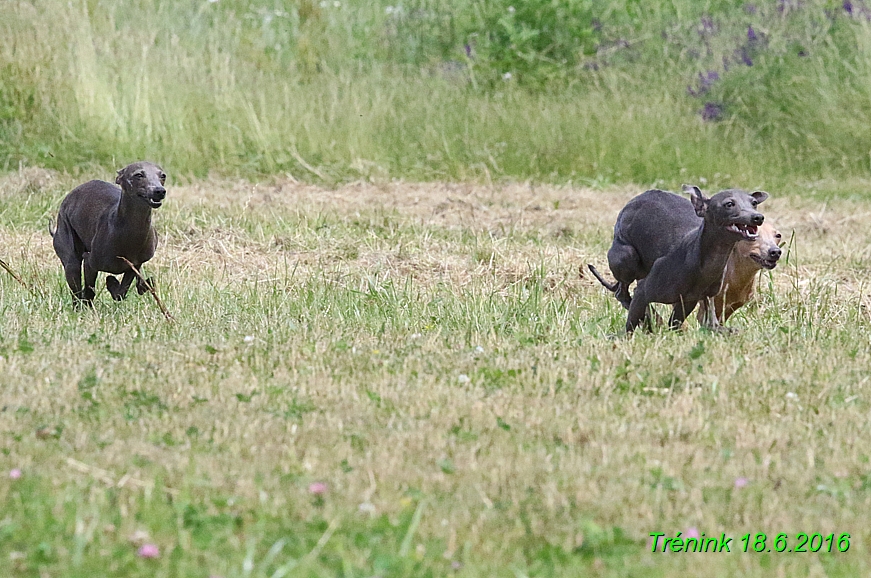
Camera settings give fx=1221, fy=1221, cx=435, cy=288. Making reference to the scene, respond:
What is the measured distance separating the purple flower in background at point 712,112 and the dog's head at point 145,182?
29.8 ft

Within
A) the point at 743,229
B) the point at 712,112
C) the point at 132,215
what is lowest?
the point at 712,112

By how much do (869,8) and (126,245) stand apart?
1167 centimetres

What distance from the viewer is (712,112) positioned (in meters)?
14.4

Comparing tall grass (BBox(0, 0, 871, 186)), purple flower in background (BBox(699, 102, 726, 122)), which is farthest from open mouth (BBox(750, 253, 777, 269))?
purple flower in background (BBox(699, 102, 726, 122))

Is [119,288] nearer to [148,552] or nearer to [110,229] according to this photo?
[110,229]

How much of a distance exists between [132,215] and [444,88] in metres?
8.26

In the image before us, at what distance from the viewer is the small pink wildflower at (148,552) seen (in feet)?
10.3

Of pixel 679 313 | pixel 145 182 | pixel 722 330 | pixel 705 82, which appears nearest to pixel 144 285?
pixel 145 182

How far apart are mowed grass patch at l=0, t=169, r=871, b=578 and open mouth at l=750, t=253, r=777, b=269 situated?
36cm

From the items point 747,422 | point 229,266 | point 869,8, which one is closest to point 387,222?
point 229,266

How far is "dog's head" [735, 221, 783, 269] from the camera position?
5910 mm

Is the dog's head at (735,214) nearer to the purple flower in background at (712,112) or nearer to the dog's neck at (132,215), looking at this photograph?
the dog's neck at (132,215)

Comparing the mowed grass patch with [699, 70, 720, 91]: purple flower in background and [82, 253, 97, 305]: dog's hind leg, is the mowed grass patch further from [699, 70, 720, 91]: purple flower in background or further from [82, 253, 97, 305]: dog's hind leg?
[699, 70, 720, 91]: purple flower in background

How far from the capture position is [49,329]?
6.03 m
